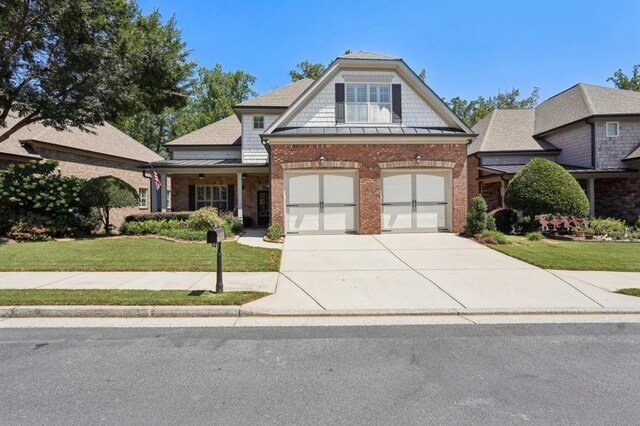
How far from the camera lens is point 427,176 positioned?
1470cm

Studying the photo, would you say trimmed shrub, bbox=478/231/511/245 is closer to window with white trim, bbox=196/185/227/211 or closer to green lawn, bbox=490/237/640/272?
green lawn, bbox=490/237/640/272

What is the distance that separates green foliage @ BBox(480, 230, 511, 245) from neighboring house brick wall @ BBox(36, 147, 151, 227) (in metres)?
17.5

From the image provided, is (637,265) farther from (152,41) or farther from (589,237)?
(152,41)

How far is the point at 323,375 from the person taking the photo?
390cm

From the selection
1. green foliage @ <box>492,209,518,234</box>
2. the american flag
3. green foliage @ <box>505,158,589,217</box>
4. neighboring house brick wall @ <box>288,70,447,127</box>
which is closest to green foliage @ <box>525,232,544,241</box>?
green foliage @ <box>505,158,589,217</box>

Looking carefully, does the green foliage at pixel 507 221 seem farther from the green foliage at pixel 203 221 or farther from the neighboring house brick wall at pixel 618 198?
the green foliage at pixel 203 221

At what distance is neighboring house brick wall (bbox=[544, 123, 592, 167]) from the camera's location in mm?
19141

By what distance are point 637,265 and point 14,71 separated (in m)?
20.3

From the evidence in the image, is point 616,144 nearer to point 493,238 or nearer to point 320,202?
point 493,238

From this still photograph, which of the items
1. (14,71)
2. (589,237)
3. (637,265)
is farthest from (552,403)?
(14,71)

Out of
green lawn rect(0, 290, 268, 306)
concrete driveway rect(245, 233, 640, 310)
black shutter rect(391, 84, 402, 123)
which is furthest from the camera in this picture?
black shutter rect(391, 84, 402, 123)

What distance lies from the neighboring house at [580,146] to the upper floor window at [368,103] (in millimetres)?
7296

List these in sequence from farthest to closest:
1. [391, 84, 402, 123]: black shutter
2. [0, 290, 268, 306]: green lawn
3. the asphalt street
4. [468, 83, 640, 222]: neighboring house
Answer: [468, 83, 640, 222]: neighboring house, [391, 84, 402, 123]: black shutter, [0, 290, 268, 306]: green lawn, the asphalt street

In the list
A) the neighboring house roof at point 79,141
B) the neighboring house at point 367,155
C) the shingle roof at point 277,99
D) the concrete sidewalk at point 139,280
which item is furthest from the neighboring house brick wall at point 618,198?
the neighboring house roof at point 79,141
